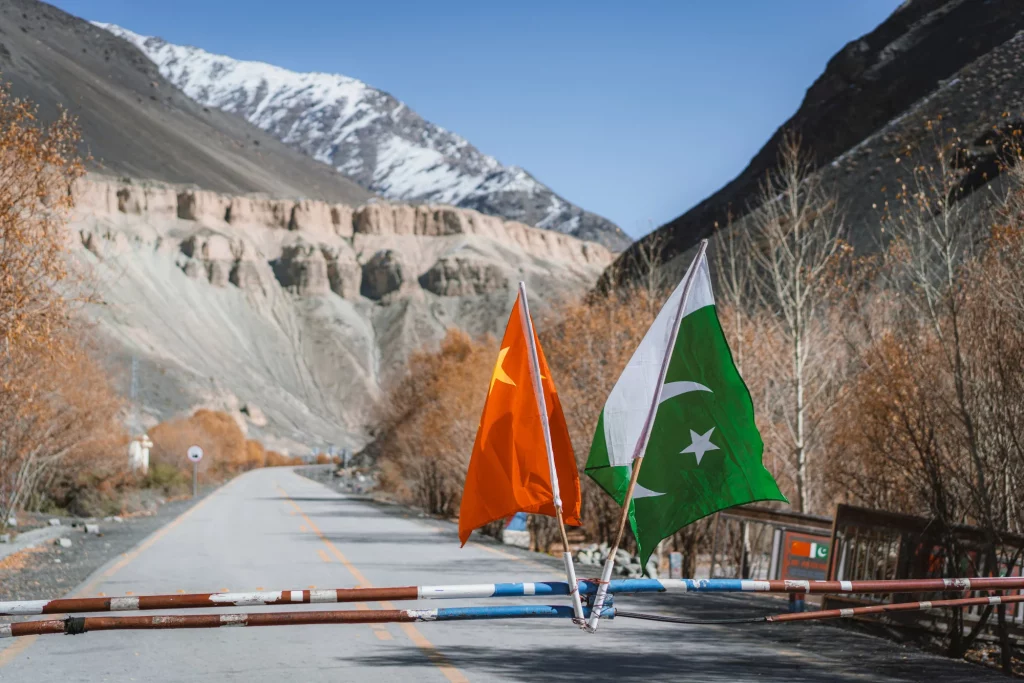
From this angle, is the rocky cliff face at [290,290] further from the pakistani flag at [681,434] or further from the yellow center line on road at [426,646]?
the pakistani flag at [681,434]

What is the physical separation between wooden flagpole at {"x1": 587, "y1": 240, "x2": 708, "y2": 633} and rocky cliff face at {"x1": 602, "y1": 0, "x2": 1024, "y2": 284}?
2414 inches

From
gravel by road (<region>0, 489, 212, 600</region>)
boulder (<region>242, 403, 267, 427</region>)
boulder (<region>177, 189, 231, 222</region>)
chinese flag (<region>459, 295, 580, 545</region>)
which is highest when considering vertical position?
boulder (<region>177, 189, 231, 222</region>)

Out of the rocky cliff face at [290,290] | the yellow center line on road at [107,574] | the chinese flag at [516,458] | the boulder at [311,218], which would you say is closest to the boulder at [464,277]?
the rocky cliff face at [290,290]

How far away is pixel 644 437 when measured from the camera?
7.15 meters

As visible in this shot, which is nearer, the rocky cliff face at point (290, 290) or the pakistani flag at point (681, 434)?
the pakistani flag at point (681, 434)

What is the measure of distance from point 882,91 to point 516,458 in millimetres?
91384

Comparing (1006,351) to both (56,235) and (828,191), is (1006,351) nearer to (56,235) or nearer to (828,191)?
(56,235)

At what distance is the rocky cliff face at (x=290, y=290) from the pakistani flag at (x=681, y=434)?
107 m

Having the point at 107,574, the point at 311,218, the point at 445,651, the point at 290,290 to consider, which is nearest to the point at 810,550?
the point at 445,651

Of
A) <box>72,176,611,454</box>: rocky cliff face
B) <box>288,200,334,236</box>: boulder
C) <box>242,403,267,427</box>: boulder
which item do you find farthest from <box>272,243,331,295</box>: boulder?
<box>242,403,267,427</box>: boulder

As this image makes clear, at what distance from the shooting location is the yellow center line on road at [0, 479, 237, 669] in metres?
9.80

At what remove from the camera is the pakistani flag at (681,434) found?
728 cm

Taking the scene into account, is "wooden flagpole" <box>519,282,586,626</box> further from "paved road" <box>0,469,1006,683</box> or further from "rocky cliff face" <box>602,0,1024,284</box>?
"rocky cliff face" <box>602,0,1024,284</box>

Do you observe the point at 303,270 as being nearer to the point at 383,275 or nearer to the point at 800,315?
the point at 383,275
